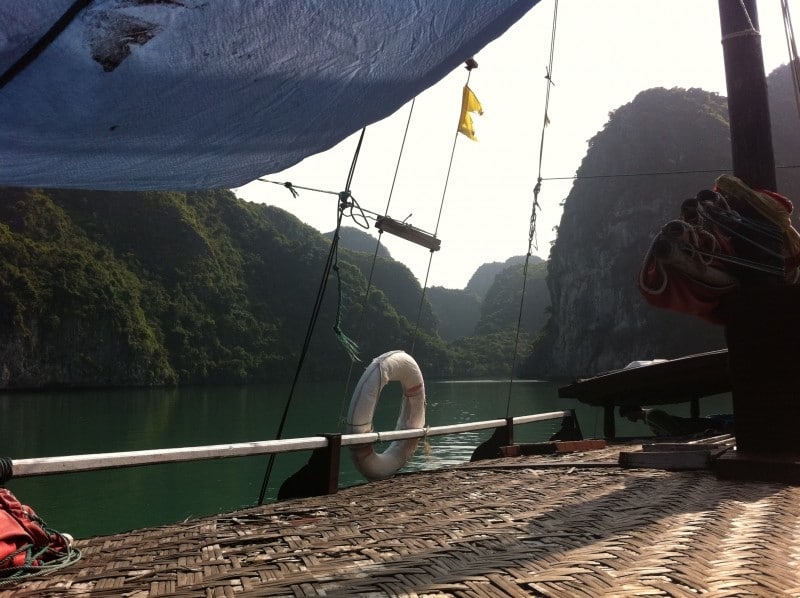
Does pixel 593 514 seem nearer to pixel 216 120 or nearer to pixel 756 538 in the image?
pixel 756 538

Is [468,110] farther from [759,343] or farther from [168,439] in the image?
[168,439]

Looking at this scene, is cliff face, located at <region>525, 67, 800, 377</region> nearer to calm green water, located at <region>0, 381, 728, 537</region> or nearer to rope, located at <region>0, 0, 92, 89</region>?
calm green water, located at <region>0, 381, 728, 537</region>

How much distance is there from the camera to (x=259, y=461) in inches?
681

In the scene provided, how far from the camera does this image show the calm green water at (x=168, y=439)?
11.8 m

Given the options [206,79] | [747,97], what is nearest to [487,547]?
[206,79]

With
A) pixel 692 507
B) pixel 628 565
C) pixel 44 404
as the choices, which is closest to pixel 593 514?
pixel 692 507

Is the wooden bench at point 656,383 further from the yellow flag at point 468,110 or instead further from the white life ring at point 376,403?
the yellow flag at point 468,110

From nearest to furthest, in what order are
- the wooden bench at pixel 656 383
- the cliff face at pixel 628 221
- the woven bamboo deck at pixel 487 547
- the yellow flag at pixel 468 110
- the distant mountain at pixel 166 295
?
the woven bamboo deck at pixel 487 547 → the wooden bench at pixel 656 383 → the yellow flag at pixel 468 110 → the distant mountain at pixel 166 295 → the cliff face at pixel 628 221

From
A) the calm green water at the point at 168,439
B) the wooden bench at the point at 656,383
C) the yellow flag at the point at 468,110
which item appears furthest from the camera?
the calm green water at the point at 168,439

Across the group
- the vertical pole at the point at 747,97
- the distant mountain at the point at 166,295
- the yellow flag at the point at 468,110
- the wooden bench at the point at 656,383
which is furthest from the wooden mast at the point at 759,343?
the distant mountain at the point at 166,295

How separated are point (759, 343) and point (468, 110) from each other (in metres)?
4.22

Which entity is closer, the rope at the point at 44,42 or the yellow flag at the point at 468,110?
the rope at the point at 44,42

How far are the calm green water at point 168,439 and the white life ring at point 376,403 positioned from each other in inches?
7.8

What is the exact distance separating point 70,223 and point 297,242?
2603 cm
